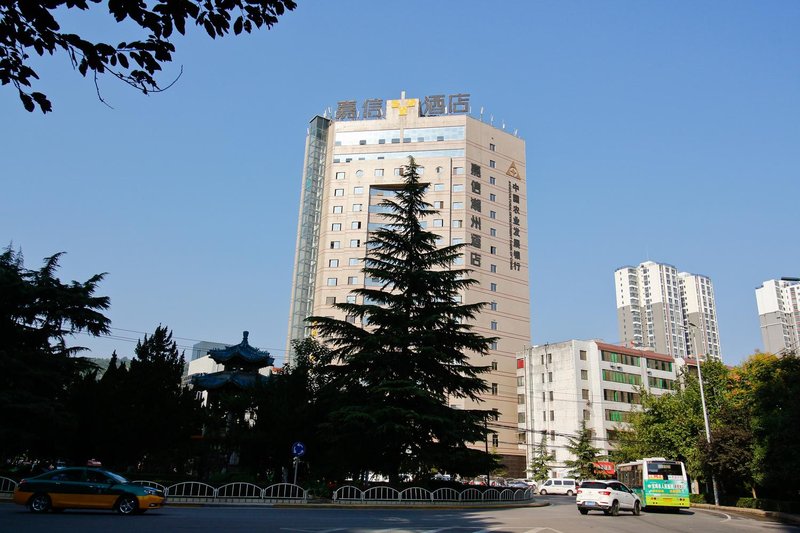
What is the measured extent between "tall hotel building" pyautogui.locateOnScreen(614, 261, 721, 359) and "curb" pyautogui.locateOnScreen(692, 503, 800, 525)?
137 meters

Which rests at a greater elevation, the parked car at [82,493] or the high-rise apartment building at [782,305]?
the high-rise apartment building at [782,305]

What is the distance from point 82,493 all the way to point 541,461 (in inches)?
2189

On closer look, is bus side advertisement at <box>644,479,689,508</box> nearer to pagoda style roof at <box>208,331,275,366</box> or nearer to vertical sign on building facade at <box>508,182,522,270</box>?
pagoda style roof at <box>208,331,275,366</box>

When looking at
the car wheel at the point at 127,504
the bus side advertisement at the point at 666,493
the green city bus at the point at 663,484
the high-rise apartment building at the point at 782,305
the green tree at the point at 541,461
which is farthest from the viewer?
the high-rise apartment building at the point at 782,305

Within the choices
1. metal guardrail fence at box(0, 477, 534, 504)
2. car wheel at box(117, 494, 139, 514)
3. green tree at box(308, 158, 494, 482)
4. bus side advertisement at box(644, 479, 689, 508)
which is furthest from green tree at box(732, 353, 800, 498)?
car wheel at box(117, 494, 139, 514)

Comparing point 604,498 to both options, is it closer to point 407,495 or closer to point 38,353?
point 407,495

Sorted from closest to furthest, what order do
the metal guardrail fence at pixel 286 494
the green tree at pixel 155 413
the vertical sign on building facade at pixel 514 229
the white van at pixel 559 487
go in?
the metal guardrail fence at pixel 286 494, the green tree at pixel 155 413, the white van at pixel 559 487, the vertical sign on building facade at pixel 514 229

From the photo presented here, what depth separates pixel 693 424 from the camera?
39.3 m

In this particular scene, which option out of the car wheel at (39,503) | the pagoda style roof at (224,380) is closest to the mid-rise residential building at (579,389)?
the pagoda style roof at (224,380)

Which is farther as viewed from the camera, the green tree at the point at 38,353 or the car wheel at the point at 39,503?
the green tree at the point at 38,353

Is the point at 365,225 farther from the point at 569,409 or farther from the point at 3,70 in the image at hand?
the point at 3,70

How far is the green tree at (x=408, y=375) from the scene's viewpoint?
27.4m

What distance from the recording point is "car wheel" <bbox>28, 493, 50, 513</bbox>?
55.2 feet

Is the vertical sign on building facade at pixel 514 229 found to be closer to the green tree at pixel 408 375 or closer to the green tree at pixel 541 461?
the green tree at pixel 541 461
